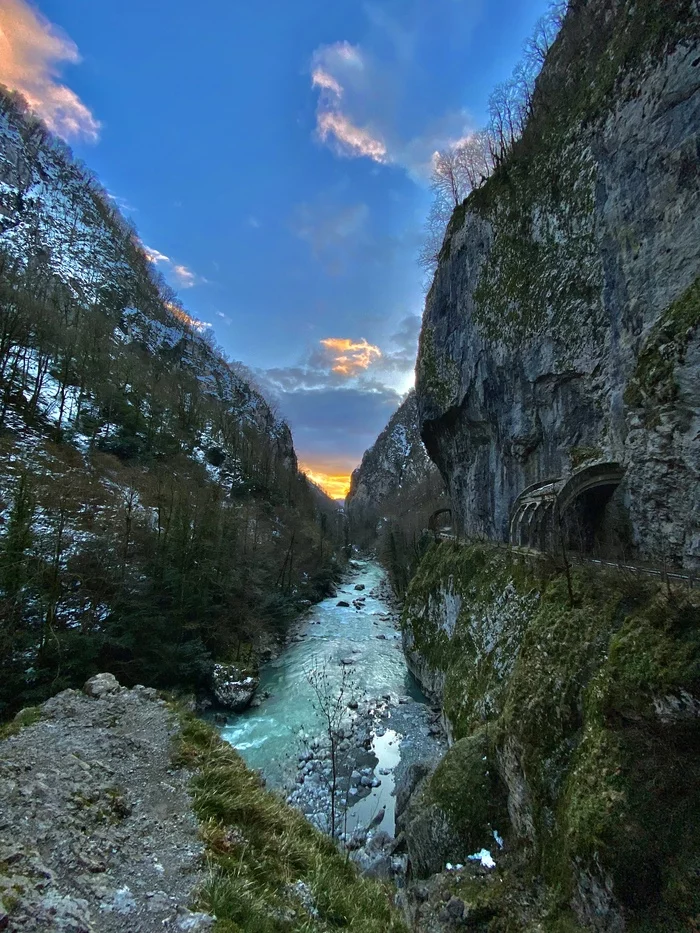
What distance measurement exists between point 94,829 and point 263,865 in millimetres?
2275

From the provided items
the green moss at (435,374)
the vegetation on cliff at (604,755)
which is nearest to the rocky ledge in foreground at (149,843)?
the vegetation on cliff at (604,755)

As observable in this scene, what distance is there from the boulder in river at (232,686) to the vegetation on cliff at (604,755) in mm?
12344

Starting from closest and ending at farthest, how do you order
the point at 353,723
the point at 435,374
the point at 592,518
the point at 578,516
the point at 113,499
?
the point at 578,516 < the point at 592,518 < the point at 353,723 < the point at 113,499 < the point at 435,374

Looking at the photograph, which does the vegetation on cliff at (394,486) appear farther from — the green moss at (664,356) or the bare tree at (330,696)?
the green moss at (664,356)

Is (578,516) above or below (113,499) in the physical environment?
below

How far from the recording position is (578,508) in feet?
56.6

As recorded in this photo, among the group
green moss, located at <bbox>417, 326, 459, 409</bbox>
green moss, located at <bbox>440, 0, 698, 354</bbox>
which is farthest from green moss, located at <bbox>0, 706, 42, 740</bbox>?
green moss, located at <bbox>417, 326, 459, 409</bbox>

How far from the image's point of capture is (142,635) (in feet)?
62.0

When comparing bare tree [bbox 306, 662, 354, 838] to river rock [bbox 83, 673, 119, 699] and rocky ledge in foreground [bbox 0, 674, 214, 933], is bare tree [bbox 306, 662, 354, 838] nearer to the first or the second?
river rock [bbox 83, 673, 119, 699]

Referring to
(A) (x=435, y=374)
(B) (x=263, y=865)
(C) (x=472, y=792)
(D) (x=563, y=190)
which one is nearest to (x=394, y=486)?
(A) (x=435, y=374)

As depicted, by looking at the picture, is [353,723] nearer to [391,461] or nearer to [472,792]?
[472,792]

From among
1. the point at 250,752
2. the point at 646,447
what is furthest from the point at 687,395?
the point at 250,752

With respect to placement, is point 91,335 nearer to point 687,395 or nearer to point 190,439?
point 190,439

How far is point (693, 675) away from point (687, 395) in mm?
8180
